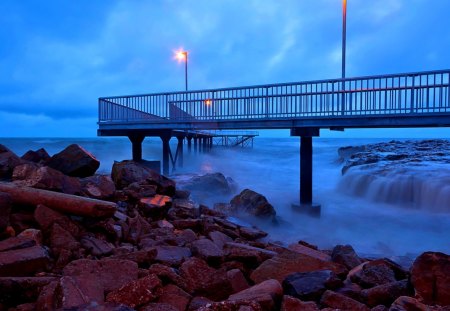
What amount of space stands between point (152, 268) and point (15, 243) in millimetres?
1363

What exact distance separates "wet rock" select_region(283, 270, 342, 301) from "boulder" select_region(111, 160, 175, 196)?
481cm

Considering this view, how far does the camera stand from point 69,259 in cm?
400

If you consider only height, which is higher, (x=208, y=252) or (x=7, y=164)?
(x=7, y=164)

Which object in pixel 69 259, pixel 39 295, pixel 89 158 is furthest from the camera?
pixel 89 158

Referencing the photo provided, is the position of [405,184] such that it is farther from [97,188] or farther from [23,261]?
[23,261]

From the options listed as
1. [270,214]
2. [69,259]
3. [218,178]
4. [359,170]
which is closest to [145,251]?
[69,259]

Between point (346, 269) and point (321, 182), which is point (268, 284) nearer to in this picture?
point (346, 269)

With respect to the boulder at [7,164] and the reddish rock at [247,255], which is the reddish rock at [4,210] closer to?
the boulder at [7,164]

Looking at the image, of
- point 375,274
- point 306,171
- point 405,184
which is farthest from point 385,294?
point 405,184

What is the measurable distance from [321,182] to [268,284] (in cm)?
2402

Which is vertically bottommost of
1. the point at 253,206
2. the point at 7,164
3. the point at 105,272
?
the point at 253,206

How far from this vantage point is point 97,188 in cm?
638

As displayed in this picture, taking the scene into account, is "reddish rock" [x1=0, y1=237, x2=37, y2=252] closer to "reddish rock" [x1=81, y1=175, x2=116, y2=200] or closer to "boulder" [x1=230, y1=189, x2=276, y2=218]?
"reddish rock" [x1=81, y1=175, x2=116, y2=200]

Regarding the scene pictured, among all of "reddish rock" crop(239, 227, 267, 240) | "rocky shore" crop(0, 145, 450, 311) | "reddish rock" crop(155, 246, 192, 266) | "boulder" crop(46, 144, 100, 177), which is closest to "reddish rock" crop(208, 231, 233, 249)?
"rocky shore" crop(0, 145, 450, 311)
